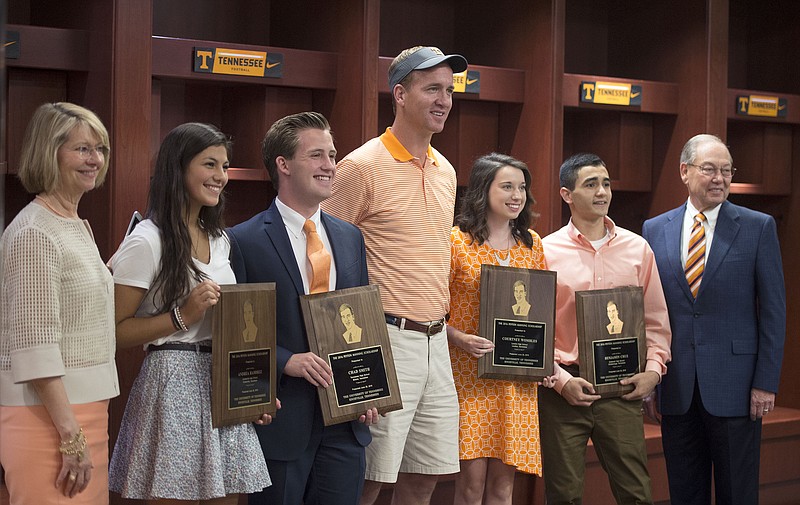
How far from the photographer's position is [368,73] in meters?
3.89

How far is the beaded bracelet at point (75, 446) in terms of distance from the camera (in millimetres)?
2240

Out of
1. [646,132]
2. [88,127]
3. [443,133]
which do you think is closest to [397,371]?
[88,127]

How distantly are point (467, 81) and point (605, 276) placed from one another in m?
1.22

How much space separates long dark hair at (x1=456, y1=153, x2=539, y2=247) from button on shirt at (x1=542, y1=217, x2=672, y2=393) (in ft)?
0.62

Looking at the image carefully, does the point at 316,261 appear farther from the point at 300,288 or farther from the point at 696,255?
the point at 696,255

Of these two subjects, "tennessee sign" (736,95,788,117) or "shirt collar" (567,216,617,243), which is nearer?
"shirt collar" (567,216,617,243)

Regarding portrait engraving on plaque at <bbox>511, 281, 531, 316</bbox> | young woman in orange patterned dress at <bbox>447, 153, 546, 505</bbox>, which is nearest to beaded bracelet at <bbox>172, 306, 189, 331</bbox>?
young woman in orange patterned dress at <bbox>447, 153, 546, 505</bbox>

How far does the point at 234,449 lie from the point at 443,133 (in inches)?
92.2

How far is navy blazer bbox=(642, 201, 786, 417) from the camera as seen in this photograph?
146 inches

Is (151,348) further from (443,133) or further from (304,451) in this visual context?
(443,133)

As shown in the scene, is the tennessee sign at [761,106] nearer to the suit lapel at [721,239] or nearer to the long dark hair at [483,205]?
the suit lapel at [721,239]

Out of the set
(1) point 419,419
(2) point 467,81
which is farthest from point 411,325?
(2) point 467,81

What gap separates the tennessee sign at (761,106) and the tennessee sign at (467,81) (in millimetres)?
1594

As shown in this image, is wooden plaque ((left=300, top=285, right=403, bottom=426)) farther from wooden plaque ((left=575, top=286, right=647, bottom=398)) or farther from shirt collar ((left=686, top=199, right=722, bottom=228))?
shirt collar ((left=686, top=199, right=722, bottom=228))
